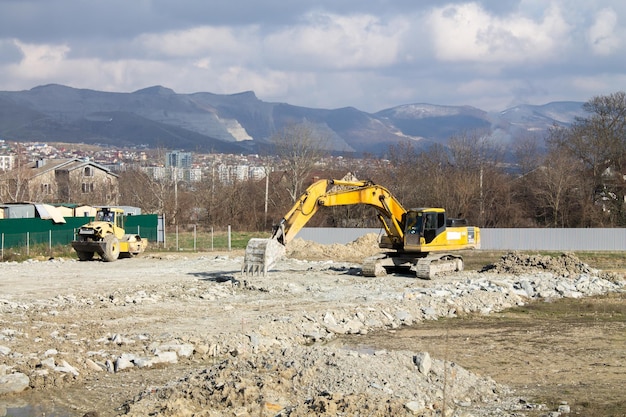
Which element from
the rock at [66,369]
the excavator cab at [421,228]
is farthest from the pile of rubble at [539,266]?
the rock at [66,369]

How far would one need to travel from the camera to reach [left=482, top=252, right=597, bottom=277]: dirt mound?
1168 inches

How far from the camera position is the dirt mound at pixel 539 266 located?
97.3 ft

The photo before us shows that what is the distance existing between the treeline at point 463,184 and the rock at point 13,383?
44.1m

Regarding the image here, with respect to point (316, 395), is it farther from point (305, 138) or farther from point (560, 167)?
point (305, 138)

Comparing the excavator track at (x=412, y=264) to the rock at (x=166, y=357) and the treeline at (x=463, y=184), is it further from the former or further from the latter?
the treeline at (x=463, y=184)

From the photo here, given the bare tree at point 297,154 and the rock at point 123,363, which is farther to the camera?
the bare tree at point 297,154

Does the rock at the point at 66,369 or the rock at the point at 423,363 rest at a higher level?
the rock at the point at 423,363

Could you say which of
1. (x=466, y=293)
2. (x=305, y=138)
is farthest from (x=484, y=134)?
(x=466, y=293)

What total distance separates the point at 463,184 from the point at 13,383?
47084 mm

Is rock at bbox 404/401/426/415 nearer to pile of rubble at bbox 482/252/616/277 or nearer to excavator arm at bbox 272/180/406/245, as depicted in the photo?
excavator arm at bbox 272/180/406/245

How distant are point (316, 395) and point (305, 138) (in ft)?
187

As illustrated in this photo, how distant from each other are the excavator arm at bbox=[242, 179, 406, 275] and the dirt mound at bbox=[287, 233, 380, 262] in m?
10.2

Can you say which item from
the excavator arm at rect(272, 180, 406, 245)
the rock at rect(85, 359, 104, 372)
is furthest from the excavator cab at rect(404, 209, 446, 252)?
the rock at rect(85, 359, 104, 372)

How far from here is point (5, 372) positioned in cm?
1337
